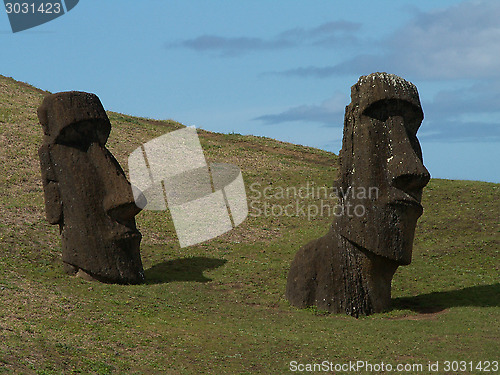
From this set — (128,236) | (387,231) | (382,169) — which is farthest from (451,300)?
(128,236)

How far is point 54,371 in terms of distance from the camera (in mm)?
14828

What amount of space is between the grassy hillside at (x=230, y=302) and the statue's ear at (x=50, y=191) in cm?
179

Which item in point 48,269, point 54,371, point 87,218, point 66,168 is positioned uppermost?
point 66,168

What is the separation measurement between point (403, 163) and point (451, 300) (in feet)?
16.4

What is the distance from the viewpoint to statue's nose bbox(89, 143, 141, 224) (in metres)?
22.7

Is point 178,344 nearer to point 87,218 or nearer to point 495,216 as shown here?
point 87,218

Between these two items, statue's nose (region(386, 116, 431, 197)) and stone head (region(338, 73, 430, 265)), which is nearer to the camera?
statue's nose (region(386, 116, 431, 197))

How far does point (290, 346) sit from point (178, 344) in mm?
2729

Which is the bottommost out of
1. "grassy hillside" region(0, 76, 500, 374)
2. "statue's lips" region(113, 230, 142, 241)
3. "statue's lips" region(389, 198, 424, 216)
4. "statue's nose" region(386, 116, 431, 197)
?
"grassy hillside" region(0, 76, 500, 374)

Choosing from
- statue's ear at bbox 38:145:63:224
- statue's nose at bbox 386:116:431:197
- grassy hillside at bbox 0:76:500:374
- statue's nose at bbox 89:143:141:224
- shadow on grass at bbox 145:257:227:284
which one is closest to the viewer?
grassy hillside at bbox 0:76:500:374

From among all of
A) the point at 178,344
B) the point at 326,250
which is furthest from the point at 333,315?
the point at 178,344
